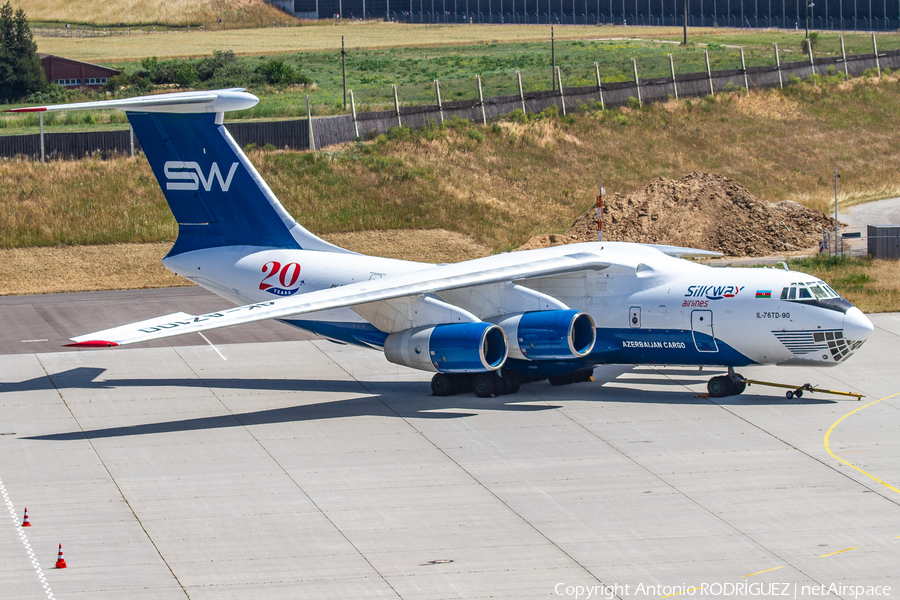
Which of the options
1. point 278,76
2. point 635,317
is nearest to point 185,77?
point 278,76

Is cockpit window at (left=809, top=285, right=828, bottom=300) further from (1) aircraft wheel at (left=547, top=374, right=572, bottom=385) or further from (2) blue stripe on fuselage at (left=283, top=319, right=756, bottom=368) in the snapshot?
(1) aircraft wheel at (left=547, top=374, right=572, bottom=385)

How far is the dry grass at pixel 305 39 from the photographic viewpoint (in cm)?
9538

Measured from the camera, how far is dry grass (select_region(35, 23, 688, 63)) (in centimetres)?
9538

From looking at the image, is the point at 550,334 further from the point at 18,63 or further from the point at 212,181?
the point at 18,63

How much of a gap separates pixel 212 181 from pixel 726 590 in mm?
16743

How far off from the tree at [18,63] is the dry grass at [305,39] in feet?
56.8

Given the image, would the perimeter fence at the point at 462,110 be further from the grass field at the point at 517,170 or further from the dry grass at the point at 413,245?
the dry grass at the point at 413,245

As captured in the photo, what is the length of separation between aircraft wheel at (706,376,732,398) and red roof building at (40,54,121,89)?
62.1 metres

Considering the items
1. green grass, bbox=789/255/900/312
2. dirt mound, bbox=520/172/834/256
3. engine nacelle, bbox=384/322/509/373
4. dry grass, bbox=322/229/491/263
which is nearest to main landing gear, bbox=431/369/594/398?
engine nacelle, bbox=384/322/509/373

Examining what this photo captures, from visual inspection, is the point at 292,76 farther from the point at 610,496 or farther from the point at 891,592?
the point at 891,592

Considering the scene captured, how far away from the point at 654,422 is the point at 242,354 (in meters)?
11.9

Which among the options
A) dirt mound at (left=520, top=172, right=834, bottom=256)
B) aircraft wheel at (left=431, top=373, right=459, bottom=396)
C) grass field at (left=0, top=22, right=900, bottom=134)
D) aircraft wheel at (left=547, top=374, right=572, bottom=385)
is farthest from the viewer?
grass field at (left=0, top=22, right=900, bottom=134)

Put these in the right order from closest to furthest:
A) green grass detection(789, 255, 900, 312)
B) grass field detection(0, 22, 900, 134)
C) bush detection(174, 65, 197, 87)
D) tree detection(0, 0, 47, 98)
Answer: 1. green grass detection(789, 255, 900, 312)
2. grass field detection(0, 22, 900, 134)
3. tree detection(0, 0, 47, 98)
4. bush detection(174, 65, 197, 87)

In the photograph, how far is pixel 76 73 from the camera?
7662 cm
